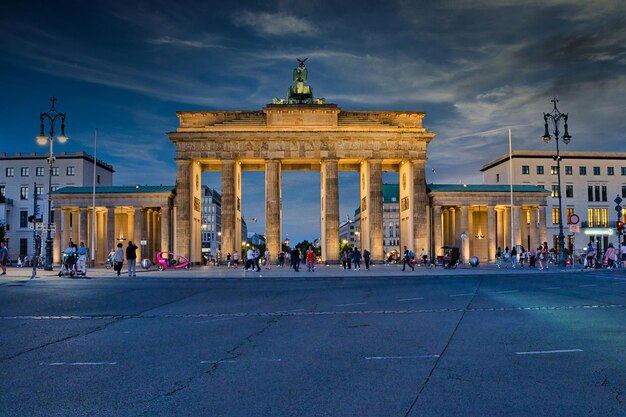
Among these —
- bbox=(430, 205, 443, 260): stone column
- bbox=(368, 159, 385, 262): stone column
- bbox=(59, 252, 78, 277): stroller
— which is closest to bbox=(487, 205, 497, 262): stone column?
bbox=(430, 205, 443, 260): stone column

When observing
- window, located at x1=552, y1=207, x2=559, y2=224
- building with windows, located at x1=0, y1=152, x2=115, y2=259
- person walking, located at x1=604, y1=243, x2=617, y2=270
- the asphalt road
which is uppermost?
building with windows, located at x1=0, y1=152, x2=115, y2=259

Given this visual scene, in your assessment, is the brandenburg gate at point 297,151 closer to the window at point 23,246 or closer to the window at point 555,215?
the window at point 555,215

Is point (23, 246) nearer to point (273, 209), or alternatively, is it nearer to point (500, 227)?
point (273, 209)

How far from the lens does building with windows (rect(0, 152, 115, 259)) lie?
105m

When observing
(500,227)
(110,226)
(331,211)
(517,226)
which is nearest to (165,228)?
(110,226)

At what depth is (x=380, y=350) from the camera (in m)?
10.9

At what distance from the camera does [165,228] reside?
72500 mm

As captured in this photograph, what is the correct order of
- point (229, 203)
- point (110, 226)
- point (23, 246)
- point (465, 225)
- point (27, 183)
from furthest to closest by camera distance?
point (27, 183)
point (23, 246)
point (465, 225)
point (110, 226)
point (229, 203)

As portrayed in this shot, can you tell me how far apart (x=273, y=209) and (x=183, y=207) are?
34.2 feet

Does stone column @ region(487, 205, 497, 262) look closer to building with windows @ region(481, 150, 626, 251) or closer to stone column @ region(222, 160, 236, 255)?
building with windows @ region(481, 150, 626, 251)

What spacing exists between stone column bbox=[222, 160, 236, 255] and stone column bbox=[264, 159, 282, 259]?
385cm

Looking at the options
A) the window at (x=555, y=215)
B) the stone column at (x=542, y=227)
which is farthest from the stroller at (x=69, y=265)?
the window at (x=555, y=215)

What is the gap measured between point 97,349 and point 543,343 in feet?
27.6

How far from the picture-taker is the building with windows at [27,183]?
104562mm
